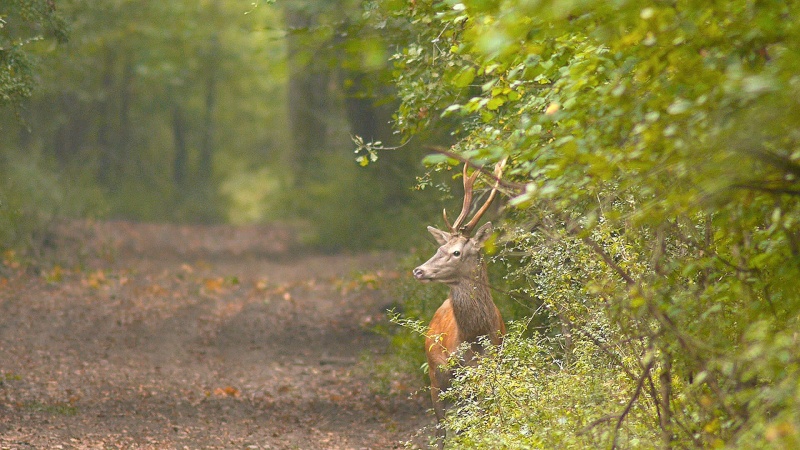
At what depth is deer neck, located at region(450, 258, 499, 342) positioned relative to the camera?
7547 mm

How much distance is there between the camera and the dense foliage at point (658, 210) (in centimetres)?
354

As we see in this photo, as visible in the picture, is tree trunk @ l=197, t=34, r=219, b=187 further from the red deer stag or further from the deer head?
the red deer stag

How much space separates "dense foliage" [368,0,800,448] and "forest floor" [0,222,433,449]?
267cm

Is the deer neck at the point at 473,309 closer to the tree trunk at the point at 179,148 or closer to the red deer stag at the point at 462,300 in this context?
the red deer stag at the point at 462,300

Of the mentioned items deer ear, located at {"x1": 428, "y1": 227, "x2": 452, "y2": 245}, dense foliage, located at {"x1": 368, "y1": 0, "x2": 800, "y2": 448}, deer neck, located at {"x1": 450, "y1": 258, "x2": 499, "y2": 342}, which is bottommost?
dense foliage, located at {"x1": 368, "y1": 0, "x2": 800, "y2": 448}

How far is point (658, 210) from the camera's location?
4.12m

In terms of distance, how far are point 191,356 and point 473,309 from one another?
5.71m

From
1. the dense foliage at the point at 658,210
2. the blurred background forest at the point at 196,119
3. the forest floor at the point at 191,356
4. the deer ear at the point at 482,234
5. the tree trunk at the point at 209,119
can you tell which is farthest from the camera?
the tree trunk at the point at 209,119

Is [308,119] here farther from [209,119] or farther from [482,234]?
[482,234]

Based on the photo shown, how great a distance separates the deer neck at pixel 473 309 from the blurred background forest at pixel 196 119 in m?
1.87

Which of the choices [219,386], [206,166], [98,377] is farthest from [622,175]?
[206,166]

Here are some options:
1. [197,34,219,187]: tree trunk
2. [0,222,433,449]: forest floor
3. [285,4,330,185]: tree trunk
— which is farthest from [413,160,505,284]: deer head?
[197,34,219,187]: tree trunk

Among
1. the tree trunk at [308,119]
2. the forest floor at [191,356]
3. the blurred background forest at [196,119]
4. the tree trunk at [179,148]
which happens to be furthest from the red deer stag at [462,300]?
the tree trunk at [179,148]

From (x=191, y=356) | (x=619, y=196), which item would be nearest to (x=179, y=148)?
(x=191, y=356)
